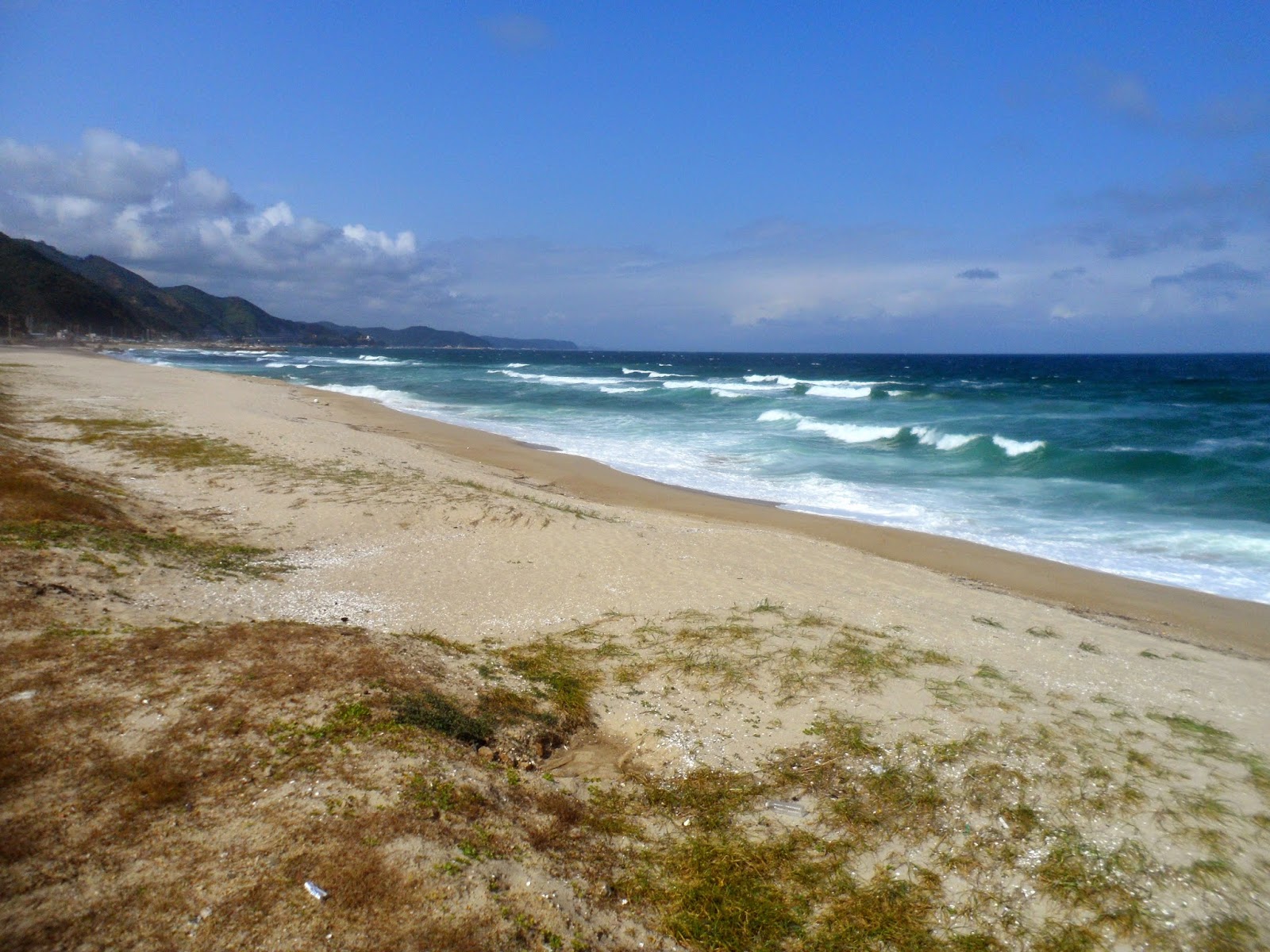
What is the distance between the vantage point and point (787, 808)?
4.43 m

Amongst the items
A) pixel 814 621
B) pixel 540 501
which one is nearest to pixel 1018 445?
pixel 540 501

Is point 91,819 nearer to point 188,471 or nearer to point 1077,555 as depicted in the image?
point 188,471

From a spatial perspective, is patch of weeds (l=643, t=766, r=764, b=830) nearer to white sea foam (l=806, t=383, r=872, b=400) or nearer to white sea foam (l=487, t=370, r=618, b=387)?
white sea foam (l=806, t=383, r=872, b=400)

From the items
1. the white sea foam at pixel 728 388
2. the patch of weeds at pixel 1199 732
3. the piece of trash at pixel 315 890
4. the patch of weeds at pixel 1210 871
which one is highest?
the white sea foam at pixel 728 388

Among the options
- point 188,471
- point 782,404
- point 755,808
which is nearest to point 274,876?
point 755,808

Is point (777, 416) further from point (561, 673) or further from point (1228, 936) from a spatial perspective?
point (1228, 936)

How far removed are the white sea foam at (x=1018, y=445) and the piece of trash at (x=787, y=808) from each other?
23.0m

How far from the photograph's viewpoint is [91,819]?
346 cm

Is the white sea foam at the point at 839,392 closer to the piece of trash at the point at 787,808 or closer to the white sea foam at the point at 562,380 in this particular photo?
the white sea foam at the point at 562,380

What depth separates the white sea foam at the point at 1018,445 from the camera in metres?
24.4

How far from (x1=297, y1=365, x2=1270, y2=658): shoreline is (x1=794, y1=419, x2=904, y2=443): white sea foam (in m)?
12.0

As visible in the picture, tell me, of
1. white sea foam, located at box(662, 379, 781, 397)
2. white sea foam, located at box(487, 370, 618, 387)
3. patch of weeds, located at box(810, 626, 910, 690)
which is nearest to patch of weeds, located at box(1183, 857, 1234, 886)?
patch of weeds, located at box(810, 626, 910, 690)

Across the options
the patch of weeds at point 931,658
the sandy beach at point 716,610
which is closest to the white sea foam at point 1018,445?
the sandy beach at point 716,610

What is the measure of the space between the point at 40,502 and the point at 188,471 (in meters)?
4.13
